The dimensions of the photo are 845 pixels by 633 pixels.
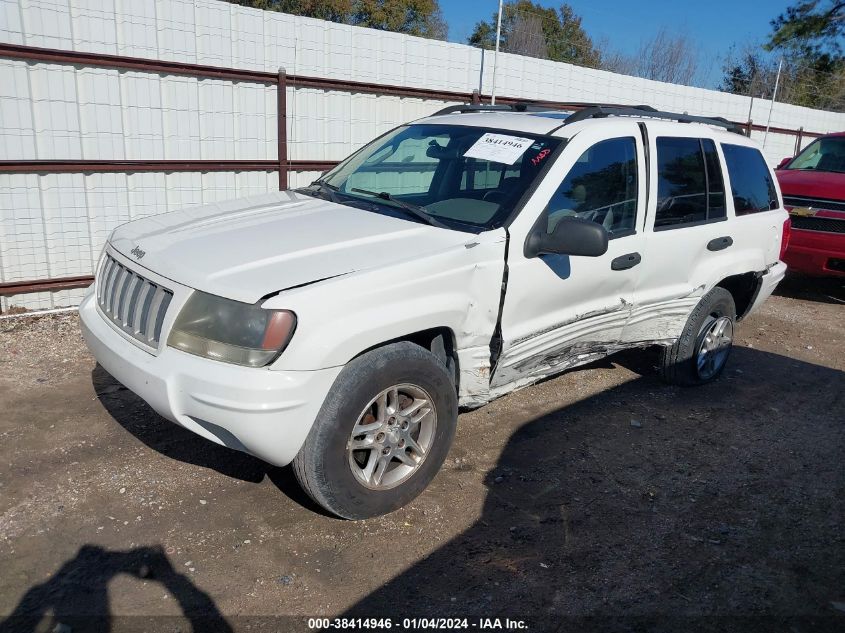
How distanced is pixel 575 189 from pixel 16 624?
3.33 m

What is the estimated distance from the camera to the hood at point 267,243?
118 inches

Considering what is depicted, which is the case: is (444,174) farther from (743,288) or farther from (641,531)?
(743,288)

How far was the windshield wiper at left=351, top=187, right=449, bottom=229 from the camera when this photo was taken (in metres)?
3.69

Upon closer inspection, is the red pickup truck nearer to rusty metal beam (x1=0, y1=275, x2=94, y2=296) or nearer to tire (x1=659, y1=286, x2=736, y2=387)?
tire (x1=659, y1=286, x2=736, y2=387)

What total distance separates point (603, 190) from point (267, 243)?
2.04 metres

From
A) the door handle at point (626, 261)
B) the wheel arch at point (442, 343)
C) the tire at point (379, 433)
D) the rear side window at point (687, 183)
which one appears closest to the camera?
the tire at point (379, 433)

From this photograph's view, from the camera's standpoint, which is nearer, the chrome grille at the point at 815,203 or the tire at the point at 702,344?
the tire at the point at 702,344

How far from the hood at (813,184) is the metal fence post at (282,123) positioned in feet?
19.2

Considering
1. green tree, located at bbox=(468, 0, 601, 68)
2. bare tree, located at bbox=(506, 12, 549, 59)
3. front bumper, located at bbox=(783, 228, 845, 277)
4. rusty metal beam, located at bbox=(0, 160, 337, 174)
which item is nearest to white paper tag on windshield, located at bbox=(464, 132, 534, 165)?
rusty metal beam, located at bbox=(0, 160, 337, 174)

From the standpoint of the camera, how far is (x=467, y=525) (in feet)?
11.3

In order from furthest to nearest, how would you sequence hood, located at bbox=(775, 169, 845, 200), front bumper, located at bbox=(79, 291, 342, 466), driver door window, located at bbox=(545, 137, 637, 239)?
hood, located at bbox=(775, 169, 845, 200) < driver door window, located at bbox=(545, 137, 637, 239) < front bumper, located at bbox=(79, 291, 342, 466)

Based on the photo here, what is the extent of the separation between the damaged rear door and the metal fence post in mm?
4367

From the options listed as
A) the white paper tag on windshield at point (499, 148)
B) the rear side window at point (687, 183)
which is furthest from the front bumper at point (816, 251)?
the white paper tag on windshield at point (499, 148)

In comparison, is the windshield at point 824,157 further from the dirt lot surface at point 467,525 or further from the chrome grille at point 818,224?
the dirt lot surface at point 467,525
